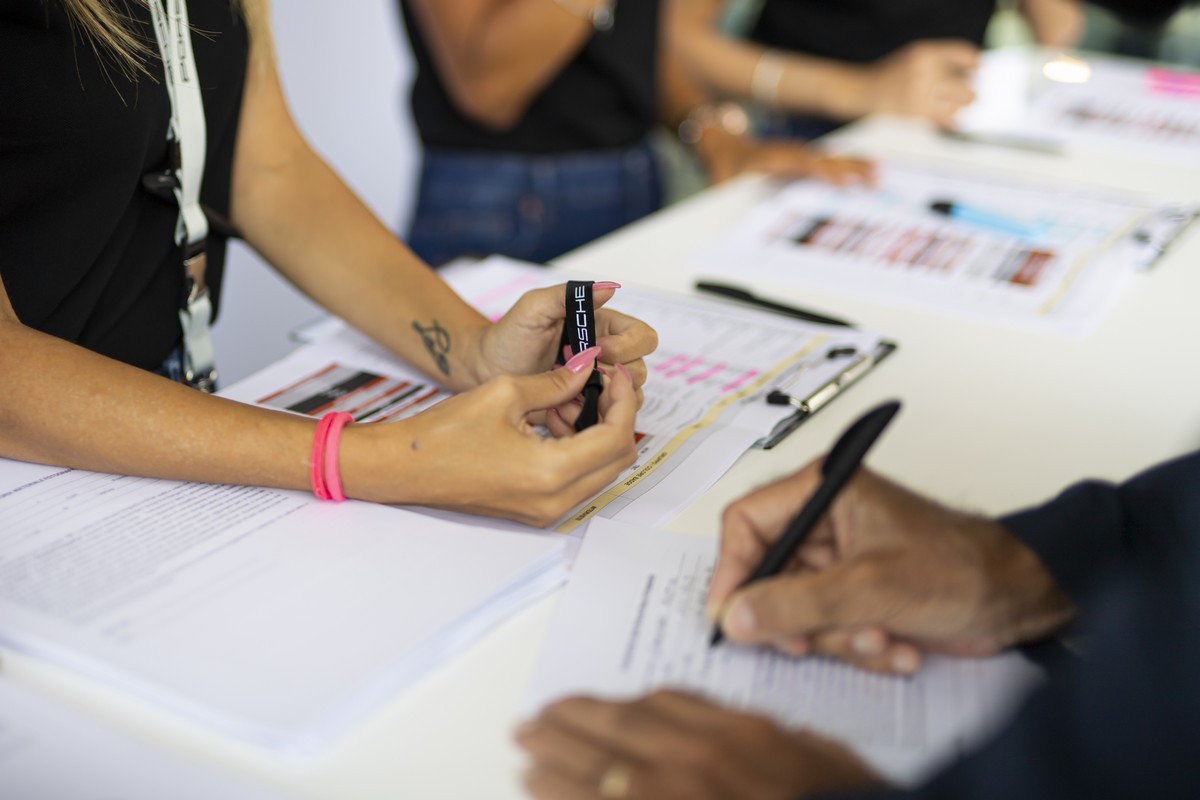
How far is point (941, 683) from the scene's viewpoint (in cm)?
59

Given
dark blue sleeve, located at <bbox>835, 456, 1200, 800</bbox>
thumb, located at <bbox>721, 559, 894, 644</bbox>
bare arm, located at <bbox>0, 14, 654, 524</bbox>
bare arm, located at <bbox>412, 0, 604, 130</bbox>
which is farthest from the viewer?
bare arm, located at <bbox>412, 0, 604, 130</bbox>

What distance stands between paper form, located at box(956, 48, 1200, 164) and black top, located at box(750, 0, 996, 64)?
0.33 ft

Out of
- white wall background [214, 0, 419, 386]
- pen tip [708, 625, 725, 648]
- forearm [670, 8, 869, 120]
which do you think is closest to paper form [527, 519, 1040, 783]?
pen tip [708, 625, 725, 648]

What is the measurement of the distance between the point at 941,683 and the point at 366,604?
31 cm

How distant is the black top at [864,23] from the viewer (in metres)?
2.09

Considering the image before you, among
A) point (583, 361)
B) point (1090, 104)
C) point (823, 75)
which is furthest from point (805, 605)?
point (1090, 104)

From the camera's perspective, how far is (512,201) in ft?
5.57

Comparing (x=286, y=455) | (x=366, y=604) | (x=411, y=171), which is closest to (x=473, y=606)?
(x=366, y=604)

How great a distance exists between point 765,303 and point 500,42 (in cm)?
64

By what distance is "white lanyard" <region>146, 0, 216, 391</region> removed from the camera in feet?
2.83

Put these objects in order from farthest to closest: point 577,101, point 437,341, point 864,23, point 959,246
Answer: point 864,23 → point 577,101 → point 959,246 → point 437,341

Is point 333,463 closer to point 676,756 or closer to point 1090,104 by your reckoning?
point 676,756

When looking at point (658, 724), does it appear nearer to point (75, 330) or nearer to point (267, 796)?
point (267, 796)

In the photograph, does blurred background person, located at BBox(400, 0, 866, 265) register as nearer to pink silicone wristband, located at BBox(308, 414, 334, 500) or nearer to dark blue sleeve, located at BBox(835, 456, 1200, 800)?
pink silicone wristband, located at BBox(308, 414, 334, 500)
